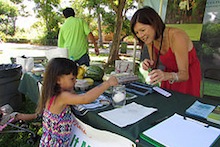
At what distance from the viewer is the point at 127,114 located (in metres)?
1.17

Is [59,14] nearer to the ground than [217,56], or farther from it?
farther from it

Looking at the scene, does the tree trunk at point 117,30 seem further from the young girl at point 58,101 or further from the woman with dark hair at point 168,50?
the young girl at point 58,101

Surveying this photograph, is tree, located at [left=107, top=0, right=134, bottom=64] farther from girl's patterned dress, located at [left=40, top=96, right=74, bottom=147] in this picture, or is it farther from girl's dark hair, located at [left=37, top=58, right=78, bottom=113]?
girl's patterned dress, located at [left=40, top=96, right=74, bottom=147]

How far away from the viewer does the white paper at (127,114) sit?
3.51ft

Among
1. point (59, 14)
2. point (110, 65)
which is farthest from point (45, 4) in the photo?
point (110, 65)

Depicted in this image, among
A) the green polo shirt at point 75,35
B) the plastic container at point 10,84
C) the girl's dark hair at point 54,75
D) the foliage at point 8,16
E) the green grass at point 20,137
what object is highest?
the foliage at point 8,16

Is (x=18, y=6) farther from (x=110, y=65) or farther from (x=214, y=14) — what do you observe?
(x=214, y=14)

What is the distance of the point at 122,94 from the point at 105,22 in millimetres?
9846

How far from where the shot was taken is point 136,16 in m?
1.45

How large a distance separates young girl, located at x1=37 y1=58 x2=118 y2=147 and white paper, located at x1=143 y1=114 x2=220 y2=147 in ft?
1.59

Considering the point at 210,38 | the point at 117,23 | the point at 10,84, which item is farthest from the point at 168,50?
the point at 117,23

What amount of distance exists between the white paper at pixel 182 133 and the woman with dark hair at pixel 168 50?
390mm

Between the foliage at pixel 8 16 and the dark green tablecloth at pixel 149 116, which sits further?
the foliage at pixel 8 16

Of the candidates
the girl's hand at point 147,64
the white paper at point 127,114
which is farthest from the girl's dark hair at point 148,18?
the white paper at point 127,114
